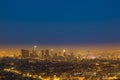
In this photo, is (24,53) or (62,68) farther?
(24,53)

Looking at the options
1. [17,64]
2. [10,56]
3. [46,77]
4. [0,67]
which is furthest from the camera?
[10,56]

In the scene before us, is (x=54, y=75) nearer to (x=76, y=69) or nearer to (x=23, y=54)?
(x=76, y=69)

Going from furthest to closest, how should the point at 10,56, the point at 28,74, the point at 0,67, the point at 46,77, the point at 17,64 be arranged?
the point at 10,56
the point at 17,64
the point at 0,67
the point at 28,74
the point at 46,77

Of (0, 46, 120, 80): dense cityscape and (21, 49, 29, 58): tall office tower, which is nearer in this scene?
(0, 46, 120, 80): dense cityscape

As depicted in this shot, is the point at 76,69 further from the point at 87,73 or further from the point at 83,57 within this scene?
the point at 83,57

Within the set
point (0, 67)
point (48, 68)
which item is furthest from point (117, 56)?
point (0, 67)

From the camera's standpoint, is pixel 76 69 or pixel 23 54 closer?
pixel 76 69

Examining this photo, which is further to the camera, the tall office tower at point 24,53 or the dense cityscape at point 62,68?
the tall office tower at point 24,53
